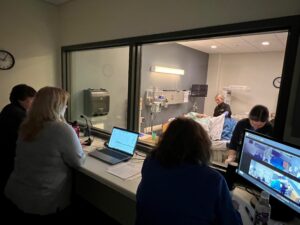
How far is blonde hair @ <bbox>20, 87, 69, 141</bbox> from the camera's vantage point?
1.49 m

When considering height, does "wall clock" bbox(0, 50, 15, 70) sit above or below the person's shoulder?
above

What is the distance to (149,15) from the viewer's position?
6.81 ft

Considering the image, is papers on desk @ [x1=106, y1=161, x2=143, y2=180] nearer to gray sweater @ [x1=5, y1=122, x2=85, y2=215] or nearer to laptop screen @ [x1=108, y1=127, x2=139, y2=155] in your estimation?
laptop screen @ [x1=108, y1=127, x2=139, y2=155]

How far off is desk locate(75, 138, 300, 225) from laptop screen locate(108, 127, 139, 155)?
0.27 meters

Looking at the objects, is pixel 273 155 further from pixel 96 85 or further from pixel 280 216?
pixel 96 85

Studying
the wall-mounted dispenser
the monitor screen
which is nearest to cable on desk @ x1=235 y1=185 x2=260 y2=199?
the monitor screen

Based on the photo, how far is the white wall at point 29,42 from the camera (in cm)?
266

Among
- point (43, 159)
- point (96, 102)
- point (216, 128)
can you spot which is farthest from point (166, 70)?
point (43, 159)

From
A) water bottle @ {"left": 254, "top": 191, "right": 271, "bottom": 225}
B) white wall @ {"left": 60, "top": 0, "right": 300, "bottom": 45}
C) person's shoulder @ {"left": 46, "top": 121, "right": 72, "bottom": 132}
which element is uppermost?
white wall @ {"left": 60, "top": 0, "right": 300, "bottom": 45}

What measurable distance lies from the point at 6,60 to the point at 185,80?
4.23m

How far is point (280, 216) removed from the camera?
→ 124cm

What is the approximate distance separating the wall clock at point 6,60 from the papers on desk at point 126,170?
2013 millimetres

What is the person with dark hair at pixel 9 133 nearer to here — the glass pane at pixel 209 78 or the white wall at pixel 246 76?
the glass pane at pixel 209 78

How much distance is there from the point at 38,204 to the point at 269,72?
605 centimetres
